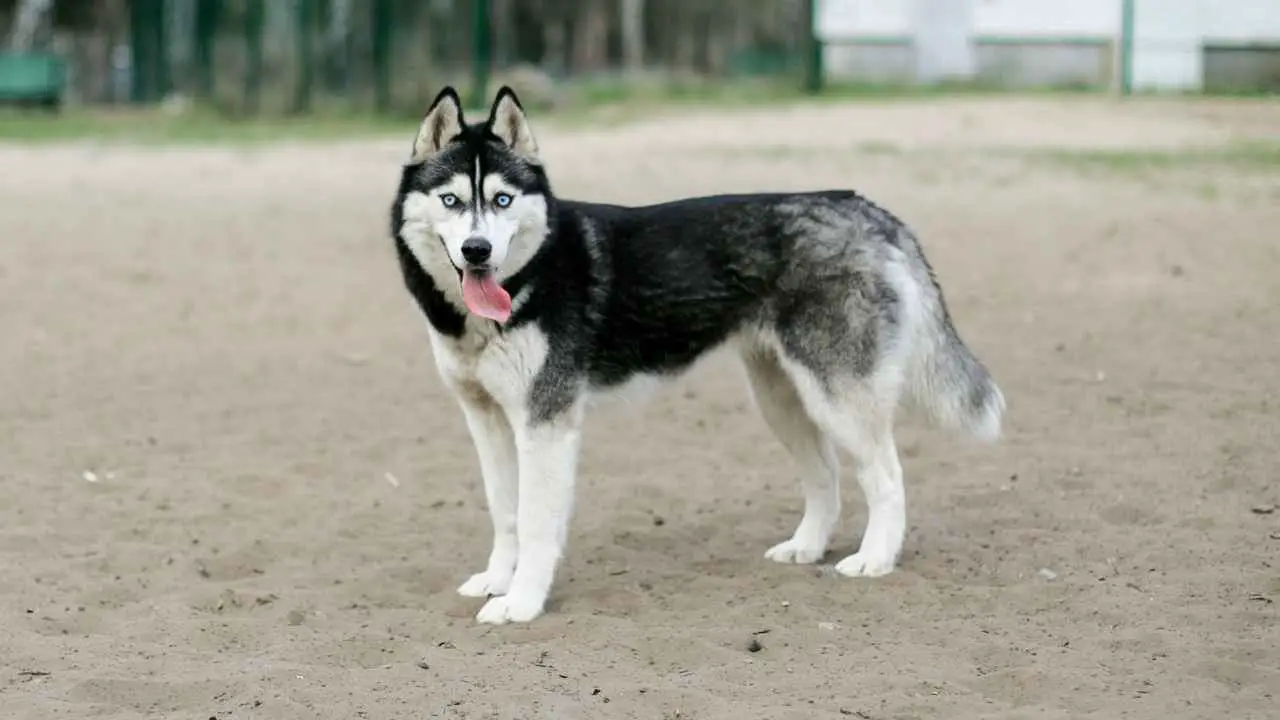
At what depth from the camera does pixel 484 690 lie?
496 cm

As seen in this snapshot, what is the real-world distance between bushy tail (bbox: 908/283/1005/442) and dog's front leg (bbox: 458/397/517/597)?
1.44 metres

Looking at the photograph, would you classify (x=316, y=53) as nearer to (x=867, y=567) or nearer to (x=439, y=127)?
(x=439, y=127)

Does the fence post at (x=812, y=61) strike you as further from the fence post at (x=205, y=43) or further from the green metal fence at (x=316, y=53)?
the fence post at (x=205, y=43)

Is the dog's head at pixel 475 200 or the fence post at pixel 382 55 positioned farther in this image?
the fence post at pixel 382 55

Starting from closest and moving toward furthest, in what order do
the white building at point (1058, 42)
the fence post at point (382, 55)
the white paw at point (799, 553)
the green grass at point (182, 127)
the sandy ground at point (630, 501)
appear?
the sandy ground at point (630, 501) → the white paw at point (799, 553) → the white building at point (1058, 42) → the green grass at point (182, 127) → the fence post at point (382, 55)

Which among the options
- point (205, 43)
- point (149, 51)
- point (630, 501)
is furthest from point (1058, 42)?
point (630, 501)

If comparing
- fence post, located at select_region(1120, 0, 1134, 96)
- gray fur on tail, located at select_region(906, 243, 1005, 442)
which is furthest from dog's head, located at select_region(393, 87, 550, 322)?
fence post, located at select_region(1120, 0, 1134, 96)

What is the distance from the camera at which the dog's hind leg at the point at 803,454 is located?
647 centimetres

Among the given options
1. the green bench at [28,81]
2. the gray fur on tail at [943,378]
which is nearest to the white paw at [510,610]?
the gray fur on tail at [943,378]

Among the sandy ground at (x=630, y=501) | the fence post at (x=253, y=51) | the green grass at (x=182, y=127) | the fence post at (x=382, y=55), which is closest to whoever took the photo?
the sandy ground at (x=630, y=501)

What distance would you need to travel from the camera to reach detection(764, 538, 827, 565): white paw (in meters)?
6.45

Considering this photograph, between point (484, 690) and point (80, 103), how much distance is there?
2660cm

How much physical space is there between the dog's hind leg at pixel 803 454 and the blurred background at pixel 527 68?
12425 mm

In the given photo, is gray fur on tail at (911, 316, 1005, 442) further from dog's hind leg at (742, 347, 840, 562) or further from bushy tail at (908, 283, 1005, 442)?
dog's hind leg at (742, 347, 840, 562)
